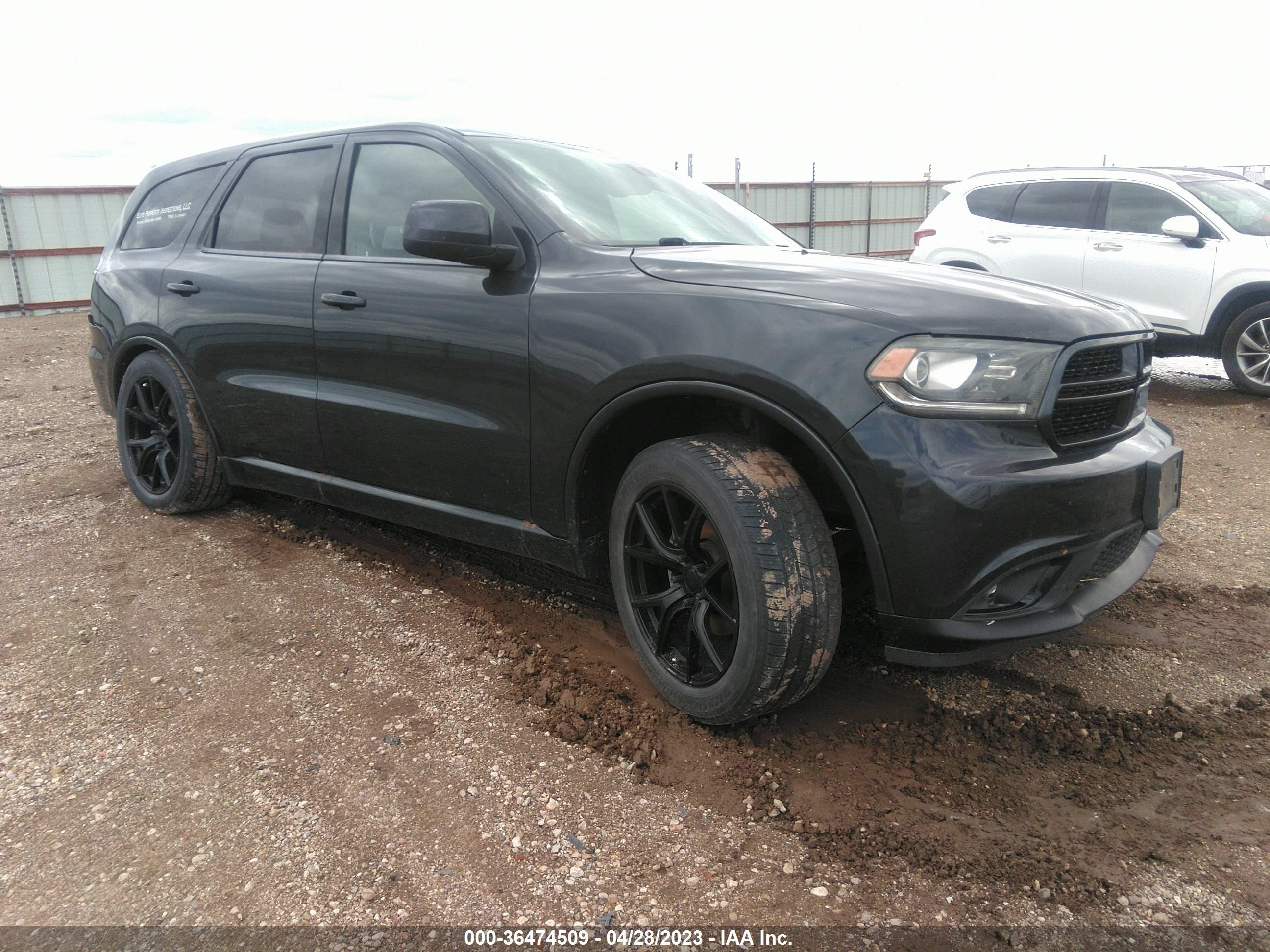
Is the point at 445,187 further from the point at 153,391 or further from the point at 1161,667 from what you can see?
the point at 1161,667

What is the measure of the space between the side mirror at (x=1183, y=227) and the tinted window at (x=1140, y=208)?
0.17m

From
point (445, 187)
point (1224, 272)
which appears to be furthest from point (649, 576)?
point (1224, 272)

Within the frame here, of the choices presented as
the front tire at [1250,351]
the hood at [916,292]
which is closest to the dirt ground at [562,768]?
the hood at [916,292]

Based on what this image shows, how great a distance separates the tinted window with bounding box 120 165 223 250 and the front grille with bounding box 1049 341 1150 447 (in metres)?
3.95

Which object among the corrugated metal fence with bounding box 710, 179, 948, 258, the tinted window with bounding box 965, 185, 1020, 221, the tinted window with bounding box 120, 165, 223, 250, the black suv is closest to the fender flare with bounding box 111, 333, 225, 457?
the black suv

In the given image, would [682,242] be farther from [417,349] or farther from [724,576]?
[724,576]

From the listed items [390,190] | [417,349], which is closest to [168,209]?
[390,190]

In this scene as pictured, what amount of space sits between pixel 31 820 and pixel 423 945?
120cm

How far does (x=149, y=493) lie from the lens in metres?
4.63

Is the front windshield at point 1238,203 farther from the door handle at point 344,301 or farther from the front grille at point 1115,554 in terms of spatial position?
the door handle at point 344,301

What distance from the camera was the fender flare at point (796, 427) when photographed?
222cm

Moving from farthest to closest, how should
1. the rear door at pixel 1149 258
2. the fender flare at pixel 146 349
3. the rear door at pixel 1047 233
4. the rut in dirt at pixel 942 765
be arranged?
the rear door at pixel 1047 233
the rear door at pixel 1149 258
the fender flare at pixel 146 349
the rut in dirt at pixel 942 765

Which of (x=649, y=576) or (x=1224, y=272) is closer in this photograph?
(x=649, y=576)

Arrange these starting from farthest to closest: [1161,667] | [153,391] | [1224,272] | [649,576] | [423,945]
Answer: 1. [1224,272]
2. [153,391]
3. [1161,667]
4. [649,576]
5. [423,945]
